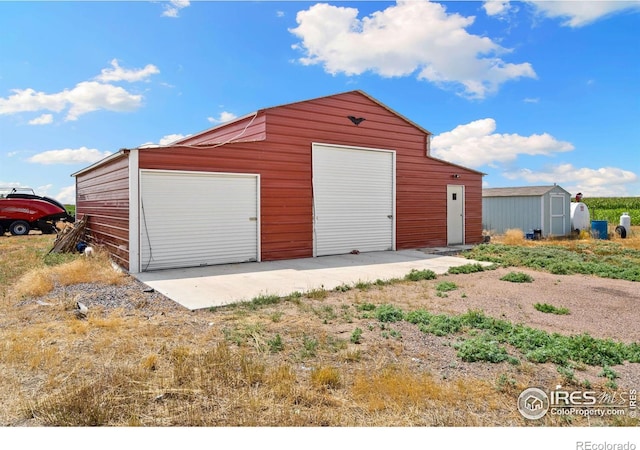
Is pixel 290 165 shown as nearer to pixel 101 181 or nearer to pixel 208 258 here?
pixel 208 258

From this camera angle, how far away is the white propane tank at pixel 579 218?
63.3ft

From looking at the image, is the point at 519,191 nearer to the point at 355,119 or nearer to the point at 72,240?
the point at 355,119

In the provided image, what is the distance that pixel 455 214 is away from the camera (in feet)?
48.5

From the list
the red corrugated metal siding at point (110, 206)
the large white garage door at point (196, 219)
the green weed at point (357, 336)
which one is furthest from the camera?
the red corrugated metal siding at point (110, 206)

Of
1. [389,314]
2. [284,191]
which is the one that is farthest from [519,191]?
[389,314]

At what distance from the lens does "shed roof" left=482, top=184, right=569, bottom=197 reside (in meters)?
18.0

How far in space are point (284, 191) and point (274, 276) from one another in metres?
3.09

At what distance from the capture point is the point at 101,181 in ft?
37.1

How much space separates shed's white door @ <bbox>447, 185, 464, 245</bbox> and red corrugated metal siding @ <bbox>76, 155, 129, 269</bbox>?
34.4 feet

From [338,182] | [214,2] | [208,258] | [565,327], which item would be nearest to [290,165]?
[338,182]

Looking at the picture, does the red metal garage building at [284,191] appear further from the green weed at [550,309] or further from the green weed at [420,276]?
the green weed at [550,309]

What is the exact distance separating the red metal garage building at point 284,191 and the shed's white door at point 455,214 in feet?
0.12

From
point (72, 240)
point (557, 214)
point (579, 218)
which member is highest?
point (557, 214)

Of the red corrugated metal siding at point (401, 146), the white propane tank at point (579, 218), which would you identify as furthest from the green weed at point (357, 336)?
the white propane tank at point (579, 218)
